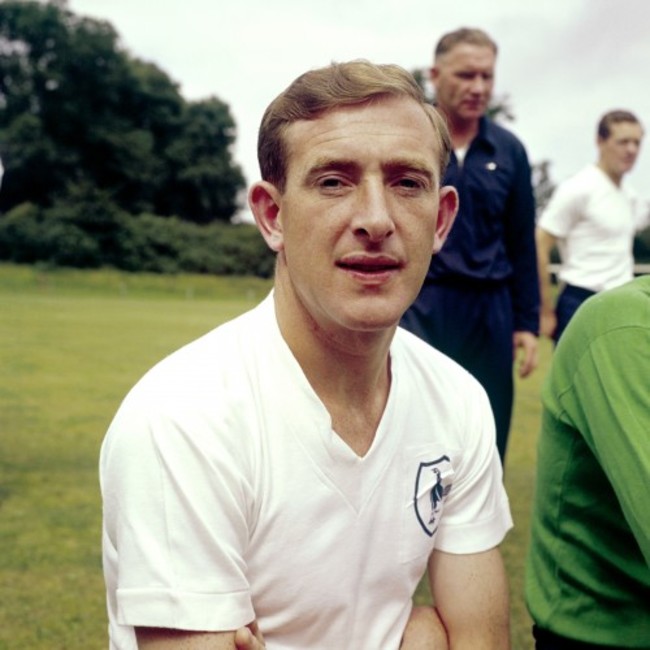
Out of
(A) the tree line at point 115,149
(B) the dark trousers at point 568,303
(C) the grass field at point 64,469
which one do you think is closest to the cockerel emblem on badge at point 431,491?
(C) the grass field at point 64,469

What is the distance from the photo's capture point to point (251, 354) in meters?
2.10

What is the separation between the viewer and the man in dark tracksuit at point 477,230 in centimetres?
457

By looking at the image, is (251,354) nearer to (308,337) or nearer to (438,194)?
(308,337)

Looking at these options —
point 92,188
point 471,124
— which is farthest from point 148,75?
point 471,124

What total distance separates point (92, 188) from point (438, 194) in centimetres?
6062

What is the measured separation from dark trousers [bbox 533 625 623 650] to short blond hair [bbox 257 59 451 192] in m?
1.16

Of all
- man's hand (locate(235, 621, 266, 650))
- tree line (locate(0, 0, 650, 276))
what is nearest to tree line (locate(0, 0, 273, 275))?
tree line (locate(0, 0, 650, 276))

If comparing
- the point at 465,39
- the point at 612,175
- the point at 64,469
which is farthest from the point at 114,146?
the point at 465,39

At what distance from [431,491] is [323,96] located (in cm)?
88

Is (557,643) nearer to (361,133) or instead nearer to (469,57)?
(361,133)

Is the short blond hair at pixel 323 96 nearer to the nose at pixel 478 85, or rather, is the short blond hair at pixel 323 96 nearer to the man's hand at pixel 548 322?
the nose at pixel 478 85

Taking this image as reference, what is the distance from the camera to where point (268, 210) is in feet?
7.18

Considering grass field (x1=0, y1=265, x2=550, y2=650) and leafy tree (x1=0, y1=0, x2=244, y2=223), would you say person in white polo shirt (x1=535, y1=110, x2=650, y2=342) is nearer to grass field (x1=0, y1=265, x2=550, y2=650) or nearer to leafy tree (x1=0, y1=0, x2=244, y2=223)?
grass field (x1=0, y1=265, x2=550, y2=650)

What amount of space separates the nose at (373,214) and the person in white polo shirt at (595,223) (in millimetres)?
4622
